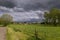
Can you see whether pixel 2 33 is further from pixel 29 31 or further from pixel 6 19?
pixel 29 31

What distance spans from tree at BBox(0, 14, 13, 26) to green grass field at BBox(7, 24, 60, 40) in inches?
3.6

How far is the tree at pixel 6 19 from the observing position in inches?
Answer: 100

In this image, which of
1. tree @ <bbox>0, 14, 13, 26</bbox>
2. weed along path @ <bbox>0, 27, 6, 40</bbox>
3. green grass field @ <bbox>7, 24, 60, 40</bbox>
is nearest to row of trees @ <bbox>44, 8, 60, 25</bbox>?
green grass field @ <bbox>7, 24, 60, 40</bbox>

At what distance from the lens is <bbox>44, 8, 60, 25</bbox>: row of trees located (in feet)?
8.34

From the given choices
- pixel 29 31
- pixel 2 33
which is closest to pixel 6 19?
pixel 2 33

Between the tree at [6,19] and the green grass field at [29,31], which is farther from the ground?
the tree at [6,19]

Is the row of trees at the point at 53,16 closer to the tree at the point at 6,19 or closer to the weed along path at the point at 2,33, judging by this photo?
the tree at the point at 6,19

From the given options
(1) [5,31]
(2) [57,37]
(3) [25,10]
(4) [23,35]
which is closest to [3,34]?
(1) [5,31]

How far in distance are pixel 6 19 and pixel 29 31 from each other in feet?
1.49

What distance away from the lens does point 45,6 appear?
260cm

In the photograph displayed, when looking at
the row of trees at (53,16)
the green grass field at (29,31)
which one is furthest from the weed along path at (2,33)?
the row of trees at (53,16)

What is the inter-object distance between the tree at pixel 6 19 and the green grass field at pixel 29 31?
0.30 ft

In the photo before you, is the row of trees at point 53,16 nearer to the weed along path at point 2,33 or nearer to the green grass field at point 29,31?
the green grass field at point 29,31

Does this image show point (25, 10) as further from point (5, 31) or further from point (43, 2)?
point (5, 31)
